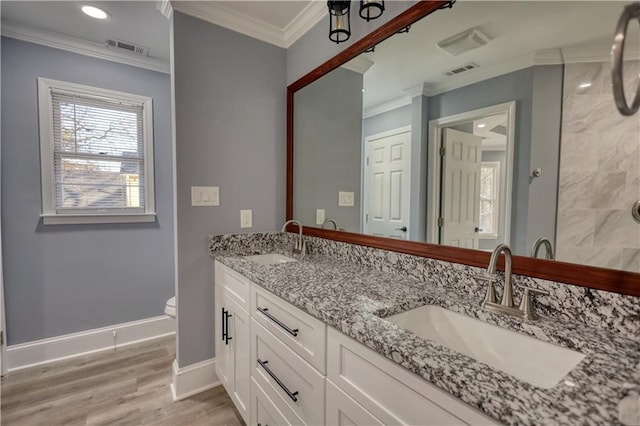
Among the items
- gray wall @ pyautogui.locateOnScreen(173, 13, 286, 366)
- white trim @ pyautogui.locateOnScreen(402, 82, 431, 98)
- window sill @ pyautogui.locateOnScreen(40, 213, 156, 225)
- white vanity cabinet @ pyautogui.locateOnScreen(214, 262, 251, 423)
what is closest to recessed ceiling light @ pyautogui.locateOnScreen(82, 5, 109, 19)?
gray wall @ pyautogui.locateOnScreen(173, 13, 286, 366)

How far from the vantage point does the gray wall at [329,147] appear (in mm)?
1757

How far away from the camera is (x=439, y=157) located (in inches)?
52.0

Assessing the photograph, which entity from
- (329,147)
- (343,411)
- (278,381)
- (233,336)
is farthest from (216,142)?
(343,411)

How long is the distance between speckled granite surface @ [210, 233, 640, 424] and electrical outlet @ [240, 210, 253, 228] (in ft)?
1.85

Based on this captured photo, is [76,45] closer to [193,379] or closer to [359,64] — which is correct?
[359,64]

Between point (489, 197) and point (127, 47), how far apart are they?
2821 millimetres

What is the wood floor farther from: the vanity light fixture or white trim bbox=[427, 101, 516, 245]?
the vanity light fixture

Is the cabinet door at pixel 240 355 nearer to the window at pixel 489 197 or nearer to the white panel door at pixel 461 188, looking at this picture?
the white panel door at pixel 461 188

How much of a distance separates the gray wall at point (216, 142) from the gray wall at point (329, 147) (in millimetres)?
211

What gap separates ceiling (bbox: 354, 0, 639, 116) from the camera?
0.86m

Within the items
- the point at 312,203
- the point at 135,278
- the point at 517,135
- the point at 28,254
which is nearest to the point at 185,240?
the point at 312,203

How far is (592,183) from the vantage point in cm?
85

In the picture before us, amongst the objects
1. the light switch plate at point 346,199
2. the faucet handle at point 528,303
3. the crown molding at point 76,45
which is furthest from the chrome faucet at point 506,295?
the crown molding at point 76,45

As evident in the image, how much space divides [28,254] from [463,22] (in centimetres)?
313
